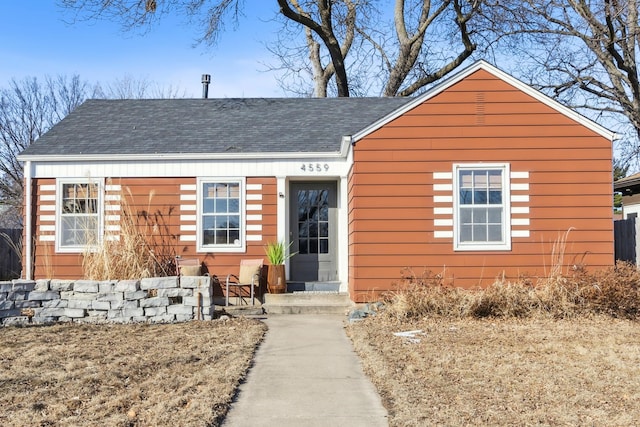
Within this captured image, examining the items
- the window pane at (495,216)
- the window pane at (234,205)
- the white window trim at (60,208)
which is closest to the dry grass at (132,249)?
the white window trim at (60,208)

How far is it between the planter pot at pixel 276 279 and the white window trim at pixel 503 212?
317 cm

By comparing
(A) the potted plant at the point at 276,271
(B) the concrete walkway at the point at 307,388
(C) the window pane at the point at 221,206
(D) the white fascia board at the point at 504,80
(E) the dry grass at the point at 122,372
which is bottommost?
(B) the concrete walkway at the point at 307,388

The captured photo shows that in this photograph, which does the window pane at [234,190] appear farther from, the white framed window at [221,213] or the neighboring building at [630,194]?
the neighboring building at [630,194]

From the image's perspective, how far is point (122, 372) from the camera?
21.0ft

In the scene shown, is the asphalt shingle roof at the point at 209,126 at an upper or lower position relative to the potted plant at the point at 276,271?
upper

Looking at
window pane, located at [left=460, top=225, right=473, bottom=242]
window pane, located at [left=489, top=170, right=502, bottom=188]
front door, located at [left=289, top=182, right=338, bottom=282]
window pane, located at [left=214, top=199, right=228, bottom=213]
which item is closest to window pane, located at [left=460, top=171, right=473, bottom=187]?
window pane, located at [left=489, top=170, right=502, bottom=188]

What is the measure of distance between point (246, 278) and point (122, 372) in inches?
220

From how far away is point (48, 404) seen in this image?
527 centimetres

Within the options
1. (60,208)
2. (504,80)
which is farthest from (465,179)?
(60,208)

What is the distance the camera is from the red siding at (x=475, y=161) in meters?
10.8

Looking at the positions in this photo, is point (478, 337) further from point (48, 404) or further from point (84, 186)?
point (84, 186)

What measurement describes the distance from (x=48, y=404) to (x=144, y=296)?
16.1 feet

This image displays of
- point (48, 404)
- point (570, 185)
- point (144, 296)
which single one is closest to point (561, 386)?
point (48, 404)

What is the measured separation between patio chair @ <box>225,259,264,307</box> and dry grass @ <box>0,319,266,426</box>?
6.59 ft
